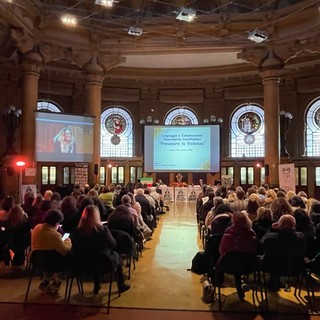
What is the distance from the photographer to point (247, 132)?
23.3 m

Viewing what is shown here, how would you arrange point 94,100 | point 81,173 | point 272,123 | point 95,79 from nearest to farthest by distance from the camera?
point 272,123 → point 95,79 → point 94,100 → point 81,173

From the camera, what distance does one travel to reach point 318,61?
19672 millimetres

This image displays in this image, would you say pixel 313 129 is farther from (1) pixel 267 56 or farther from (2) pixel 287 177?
(2) pixel 287 177

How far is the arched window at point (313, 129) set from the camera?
21.5 m

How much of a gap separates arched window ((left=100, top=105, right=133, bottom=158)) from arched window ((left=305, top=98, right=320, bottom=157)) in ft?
33.8

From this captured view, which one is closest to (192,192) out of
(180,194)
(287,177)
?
(180,194)

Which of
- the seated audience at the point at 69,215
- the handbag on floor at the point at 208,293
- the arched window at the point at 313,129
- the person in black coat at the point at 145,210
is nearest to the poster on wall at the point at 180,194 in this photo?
the arched window at the point at 313,129

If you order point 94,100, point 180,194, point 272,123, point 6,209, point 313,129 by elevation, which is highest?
point 94,100

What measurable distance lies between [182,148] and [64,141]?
631 centimetres

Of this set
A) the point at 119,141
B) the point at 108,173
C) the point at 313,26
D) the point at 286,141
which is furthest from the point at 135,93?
the point at 313,26

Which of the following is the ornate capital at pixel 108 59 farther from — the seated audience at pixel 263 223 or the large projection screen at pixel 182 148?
the seated audience at pixel 263 223

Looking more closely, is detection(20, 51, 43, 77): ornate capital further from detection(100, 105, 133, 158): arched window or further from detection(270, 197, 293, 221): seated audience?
detection(270, 197, 293, 221): seated audience

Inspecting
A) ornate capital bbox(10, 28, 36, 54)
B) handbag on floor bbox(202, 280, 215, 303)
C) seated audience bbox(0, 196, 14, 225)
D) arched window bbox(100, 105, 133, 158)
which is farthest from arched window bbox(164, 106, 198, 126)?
handbag on floor bbox(202, 280, 215, 303)

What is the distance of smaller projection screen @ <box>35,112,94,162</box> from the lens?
14.8 metres
